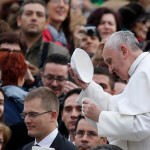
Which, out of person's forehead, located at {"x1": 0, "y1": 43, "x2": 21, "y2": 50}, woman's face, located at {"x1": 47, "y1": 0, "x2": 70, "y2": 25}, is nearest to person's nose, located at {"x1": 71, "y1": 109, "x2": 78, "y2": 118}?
person's forehead, located at {"x1": 0, "y1": 43, "x2": 21, "y2": 50}

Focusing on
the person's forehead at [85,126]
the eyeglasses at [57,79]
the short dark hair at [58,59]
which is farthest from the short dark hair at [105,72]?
the person's forehead at [85,126]

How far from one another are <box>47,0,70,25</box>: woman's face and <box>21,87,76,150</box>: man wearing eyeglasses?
A: 4.90m

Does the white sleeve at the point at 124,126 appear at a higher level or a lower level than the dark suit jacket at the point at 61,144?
higher

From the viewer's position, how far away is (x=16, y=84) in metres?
10.6

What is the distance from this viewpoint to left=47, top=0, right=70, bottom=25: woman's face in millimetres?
14030

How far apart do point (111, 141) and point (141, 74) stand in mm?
646

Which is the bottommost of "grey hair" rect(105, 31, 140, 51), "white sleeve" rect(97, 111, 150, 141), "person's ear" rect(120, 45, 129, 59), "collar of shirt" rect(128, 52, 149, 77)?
"white sleeve" rect(97, 111, 150, 141)

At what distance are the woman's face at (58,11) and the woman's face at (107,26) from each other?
2.97 feet

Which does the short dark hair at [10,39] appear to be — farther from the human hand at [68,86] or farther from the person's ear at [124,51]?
the person's ear at [124,51]

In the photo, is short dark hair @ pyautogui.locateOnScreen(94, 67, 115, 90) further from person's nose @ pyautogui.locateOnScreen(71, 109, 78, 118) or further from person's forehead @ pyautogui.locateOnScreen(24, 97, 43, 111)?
person's forehead @ pyautogui.locateOnScreen(24, 97, 43, 111)

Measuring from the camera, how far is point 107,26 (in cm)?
1323

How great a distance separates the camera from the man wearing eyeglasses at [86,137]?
9367 millimetres

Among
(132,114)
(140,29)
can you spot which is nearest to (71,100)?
(132,114)

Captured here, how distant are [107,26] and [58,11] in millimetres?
1126
